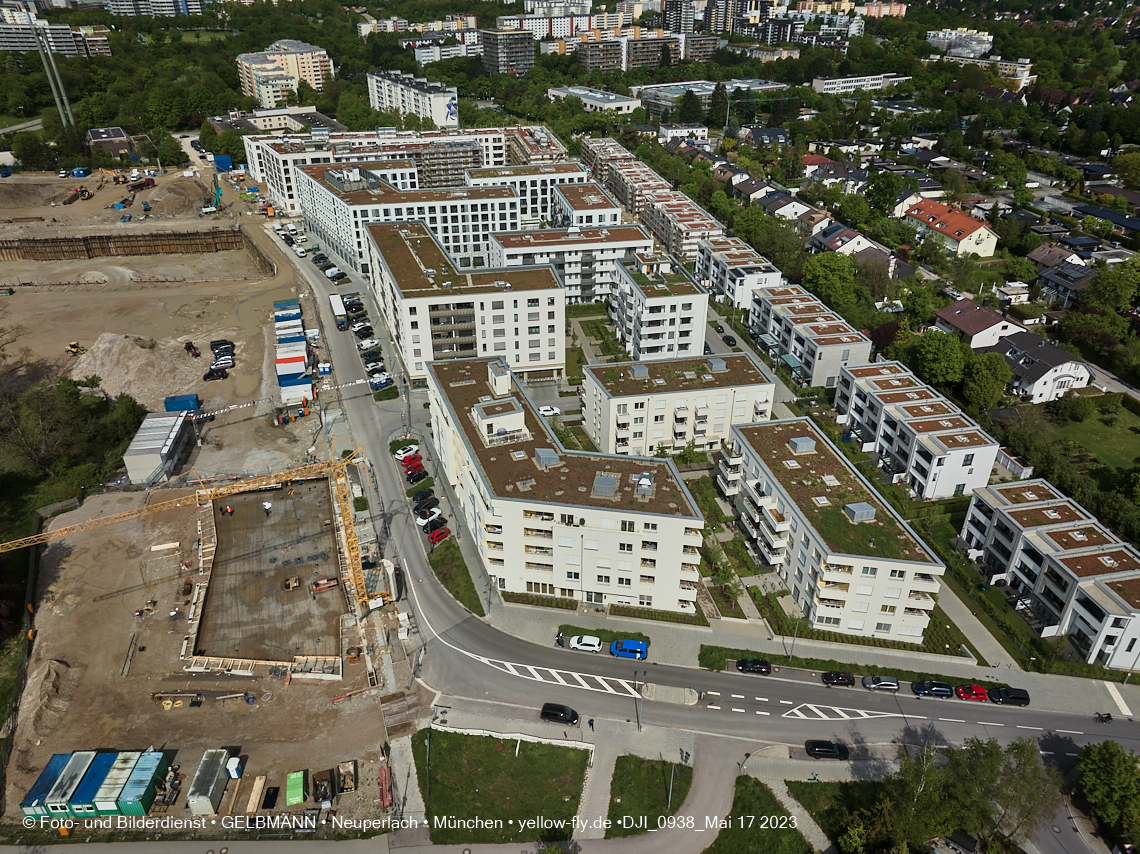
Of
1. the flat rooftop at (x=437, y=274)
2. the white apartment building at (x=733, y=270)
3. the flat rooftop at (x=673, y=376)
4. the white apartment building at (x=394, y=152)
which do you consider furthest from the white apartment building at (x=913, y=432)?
the white apartment building at (x=394, y=152)

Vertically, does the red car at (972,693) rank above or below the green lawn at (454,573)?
below

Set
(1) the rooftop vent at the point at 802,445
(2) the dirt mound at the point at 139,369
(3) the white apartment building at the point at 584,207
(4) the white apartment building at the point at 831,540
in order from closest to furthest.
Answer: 1. (4) the white apartment building at the point at 831,540
2. (1) the rooftop vent at the point at 802,445
3. (2) the dirt mound at the point at 139,369
4. (3) the white apartment building at the point at 584,207

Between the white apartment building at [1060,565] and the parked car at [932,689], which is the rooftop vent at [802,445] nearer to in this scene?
the white apartment building at [1060,565]

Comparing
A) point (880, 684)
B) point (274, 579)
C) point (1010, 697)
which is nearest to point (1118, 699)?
point (1010, 697)

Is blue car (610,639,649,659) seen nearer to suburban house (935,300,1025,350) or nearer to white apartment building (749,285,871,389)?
white apartment building (749,285,871,389)

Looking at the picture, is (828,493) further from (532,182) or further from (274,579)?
(532,182)

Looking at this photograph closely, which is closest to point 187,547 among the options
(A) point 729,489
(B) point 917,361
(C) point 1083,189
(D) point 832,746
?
(A) point 729,489

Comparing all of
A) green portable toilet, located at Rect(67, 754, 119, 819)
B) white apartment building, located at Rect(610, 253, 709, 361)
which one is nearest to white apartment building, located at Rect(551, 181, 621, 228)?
white apartment building, located at Rect(610, 253, 709, 361)

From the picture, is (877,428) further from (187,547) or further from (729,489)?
(187,547)
